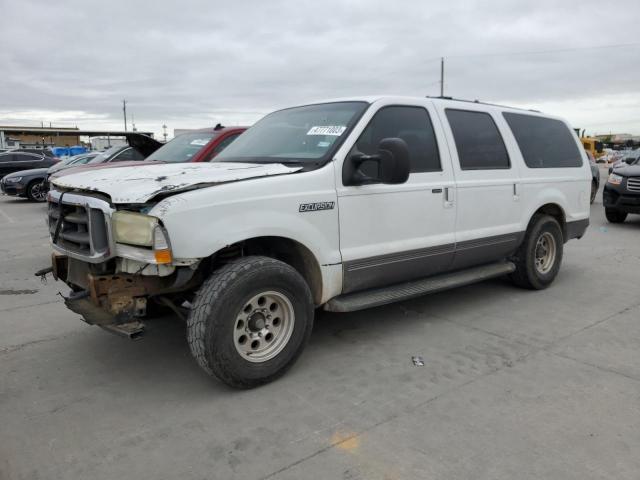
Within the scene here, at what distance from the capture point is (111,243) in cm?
328

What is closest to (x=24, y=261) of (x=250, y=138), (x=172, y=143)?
(x=172, y=143)

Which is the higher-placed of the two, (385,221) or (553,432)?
(385,221)

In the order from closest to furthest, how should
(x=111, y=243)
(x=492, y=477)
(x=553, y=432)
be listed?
(x=492, y=477) → (x=553, y=432) → (x=111, y=243)

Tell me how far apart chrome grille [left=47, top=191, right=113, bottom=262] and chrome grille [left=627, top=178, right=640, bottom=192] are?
404 inches

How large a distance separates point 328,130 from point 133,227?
1.72 meters

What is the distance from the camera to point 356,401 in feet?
11.0

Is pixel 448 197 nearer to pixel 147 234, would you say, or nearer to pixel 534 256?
pixel 534 256

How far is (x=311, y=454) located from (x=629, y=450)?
1.63 m

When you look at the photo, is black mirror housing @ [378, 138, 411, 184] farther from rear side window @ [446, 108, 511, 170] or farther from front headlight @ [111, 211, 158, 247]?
front headlight @ [111, 211, 158, 247]

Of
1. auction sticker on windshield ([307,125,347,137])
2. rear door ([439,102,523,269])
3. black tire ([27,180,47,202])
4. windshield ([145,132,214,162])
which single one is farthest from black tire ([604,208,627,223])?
black tire ([27,180,47,202])

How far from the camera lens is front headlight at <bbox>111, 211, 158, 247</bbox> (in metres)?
3.11

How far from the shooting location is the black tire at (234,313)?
3215 millimetres

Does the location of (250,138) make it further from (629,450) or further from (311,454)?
(629,450)

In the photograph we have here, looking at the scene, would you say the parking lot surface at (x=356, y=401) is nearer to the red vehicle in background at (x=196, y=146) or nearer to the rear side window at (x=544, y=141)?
the rear side window at (x=544, y=141)
